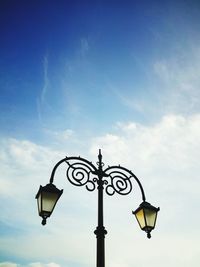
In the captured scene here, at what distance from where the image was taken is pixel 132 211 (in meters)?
6.25

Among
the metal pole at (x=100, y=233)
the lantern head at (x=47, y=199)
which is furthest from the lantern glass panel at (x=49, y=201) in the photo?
the metal pole at (x=100, y=233)

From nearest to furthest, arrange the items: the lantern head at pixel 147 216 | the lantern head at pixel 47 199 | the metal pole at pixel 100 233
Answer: the metal pole at pixel 100 233 < the lantern head at pixel 47 199 < the lantern head at pixel 147 216

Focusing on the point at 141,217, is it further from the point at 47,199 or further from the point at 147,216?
the point at 47,199

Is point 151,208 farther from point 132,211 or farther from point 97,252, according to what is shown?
point 97,252

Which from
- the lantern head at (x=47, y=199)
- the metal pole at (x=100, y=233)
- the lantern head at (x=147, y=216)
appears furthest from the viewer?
the lantern head at (x=147, y=216)

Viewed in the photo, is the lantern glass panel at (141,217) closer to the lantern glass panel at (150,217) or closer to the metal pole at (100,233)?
the lantern glass panel at (150,217)

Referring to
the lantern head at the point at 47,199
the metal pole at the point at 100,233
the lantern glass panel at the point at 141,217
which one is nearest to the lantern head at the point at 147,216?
the lantern glass panel at the point at 141,217

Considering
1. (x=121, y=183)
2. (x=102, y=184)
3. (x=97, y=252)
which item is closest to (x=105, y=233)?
(x=97, y=252)

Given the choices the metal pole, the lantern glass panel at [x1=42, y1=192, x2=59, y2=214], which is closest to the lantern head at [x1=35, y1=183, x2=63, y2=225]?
the lantern glass panel at [x1=42, y1=192, x2=59, y2=214]

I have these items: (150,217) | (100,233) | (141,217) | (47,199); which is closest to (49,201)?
(47,199)

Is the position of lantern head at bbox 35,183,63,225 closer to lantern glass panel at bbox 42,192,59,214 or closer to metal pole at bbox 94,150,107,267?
lantern glass panel at bbox 42,192,59,214

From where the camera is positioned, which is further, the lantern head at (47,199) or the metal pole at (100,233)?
the lantern head at (47,199)

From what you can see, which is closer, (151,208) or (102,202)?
(102,202)

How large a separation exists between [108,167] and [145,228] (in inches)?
63.9
